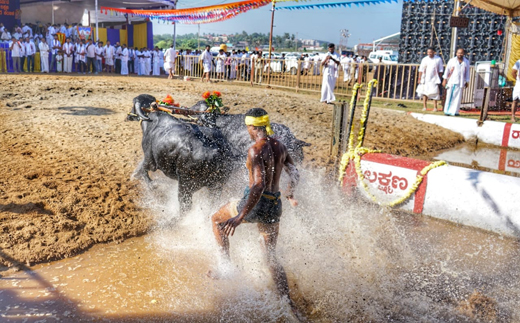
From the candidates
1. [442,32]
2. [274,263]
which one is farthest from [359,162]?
[442,32]

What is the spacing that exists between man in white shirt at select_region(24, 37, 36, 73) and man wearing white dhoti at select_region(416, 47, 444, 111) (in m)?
15.2

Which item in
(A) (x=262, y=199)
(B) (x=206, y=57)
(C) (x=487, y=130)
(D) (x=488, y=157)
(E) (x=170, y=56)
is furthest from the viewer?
(E) (x=170, y=56)

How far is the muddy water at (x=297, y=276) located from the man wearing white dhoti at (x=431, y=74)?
8149mm

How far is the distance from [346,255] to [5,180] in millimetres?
4511

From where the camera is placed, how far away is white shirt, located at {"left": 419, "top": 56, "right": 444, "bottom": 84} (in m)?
12.9

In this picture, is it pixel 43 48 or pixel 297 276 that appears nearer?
pixel 297 276

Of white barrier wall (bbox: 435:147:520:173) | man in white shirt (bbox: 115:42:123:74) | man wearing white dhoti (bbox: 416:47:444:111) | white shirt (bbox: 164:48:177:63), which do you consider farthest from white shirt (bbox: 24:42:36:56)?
white barrier wall (bbox: 435:147:520:173)

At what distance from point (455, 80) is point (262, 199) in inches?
403

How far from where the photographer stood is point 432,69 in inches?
507

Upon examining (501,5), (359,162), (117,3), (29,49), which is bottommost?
(359,162)

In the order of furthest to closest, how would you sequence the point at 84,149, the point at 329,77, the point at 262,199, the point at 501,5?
1. the point at 501,5
2. the point at 329,77
3. the point at 84,149
4. the point at 262,199

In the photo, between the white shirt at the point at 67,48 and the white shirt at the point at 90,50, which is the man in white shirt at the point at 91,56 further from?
the white shirt at the point at 67,48

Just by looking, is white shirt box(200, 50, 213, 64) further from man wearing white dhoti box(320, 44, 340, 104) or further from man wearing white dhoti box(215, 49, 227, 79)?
man wearing white dhoti box(320, 44, 340, 104)

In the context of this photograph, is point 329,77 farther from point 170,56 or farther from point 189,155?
point 170,56
